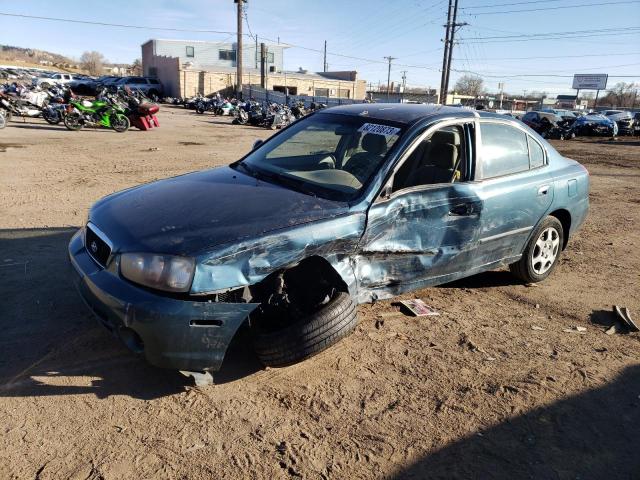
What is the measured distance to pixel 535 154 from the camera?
4.62 metres

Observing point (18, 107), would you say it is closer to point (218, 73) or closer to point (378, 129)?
point (378, 129)

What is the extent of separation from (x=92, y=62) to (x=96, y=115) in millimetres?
108932

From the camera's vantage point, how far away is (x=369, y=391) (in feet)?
9.97

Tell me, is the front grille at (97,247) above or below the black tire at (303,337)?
above

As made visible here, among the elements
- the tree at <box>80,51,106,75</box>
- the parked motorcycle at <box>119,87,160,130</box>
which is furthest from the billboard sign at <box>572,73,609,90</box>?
the tree at <box>80,51,106,75</box>

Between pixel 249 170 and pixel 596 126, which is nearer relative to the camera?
pixel 249 170

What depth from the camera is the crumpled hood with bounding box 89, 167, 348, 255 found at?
2.77 metres

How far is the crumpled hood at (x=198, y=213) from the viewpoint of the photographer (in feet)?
9.09

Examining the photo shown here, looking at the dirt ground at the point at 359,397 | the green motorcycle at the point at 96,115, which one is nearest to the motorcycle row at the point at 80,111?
the green motorcycle at the point at 96,115

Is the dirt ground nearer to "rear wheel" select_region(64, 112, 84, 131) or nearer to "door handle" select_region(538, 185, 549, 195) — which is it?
"door handle" select_region(538, 185, 549, 195)

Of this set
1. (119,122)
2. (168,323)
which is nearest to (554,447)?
(168,323)

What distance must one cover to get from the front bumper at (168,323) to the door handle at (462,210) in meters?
1.80

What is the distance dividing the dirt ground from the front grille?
66 centimetres

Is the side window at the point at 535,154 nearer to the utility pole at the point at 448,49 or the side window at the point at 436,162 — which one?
the side window at the point at 436,162
